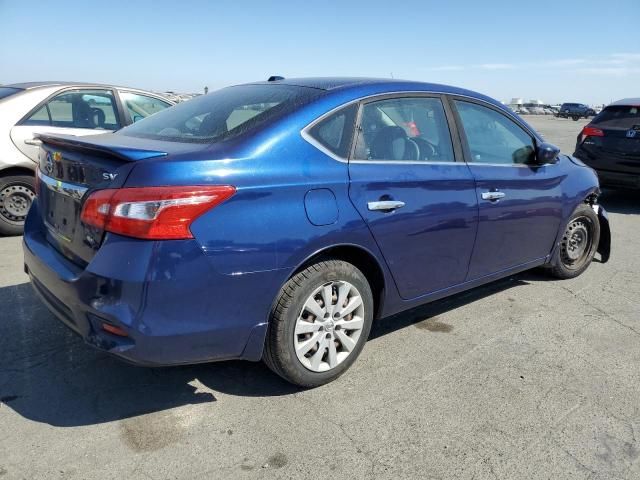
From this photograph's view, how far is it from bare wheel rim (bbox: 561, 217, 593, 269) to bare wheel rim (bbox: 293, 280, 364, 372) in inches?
101

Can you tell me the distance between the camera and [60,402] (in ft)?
9.02

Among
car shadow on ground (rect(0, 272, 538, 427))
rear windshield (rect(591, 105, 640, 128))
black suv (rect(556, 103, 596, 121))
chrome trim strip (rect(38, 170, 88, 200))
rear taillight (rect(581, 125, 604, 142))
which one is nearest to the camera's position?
chrome trim strip (rect(38, 170, 88, 200))

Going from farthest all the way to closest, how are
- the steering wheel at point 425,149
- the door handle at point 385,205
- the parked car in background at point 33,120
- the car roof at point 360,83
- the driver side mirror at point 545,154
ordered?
the parked car in background at point 33,120
the driver side mirror at point 545,154
the steering wheel at point 425,149
the car roof at point 360,83
the door handle at point 385,205

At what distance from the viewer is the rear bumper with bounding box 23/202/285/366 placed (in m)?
2.29

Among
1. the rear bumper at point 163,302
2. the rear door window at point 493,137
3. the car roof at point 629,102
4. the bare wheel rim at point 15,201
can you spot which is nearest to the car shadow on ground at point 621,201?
the car roof at point 629,102

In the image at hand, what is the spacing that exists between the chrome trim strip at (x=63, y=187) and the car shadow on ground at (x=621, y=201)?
775 cm

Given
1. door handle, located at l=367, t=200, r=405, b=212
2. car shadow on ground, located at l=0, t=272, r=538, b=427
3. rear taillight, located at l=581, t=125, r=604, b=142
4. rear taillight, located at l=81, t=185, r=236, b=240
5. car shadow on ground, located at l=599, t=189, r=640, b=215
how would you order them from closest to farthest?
1. rear taillight, located at l=81, t=185, r=236, b=240
2. car shadow on ground, located at l=0, t=272, r=538, b=427
3. door handle, located at l=367, t=200, r=405, b=212
4. rear taillight, located at l=581, t=125, r=604, b=142
5. car shadow on ground, located at l=599, t=189, r=640, b=215

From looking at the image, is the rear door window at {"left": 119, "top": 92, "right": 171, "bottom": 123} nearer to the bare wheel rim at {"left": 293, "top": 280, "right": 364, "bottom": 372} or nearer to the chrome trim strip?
the chrome trim strip

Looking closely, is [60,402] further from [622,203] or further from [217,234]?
[622,203]

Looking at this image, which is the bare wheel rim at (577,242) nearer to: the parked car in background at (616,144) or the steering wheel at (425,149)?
the steering wheel at (425,149)

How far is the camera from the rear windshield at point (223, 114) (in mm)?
2793

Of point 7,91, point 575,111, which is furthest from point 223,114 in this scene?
point 575,111

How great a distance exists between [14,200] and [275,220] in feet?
14.2

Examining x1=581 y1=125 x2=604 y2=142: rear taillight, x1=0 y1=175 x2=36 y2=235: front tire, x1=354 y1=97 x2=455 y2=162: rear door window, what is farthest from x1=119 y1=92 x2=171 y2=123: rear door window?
x1=581 y1=125 x2=604 y2=142: rear taillight
